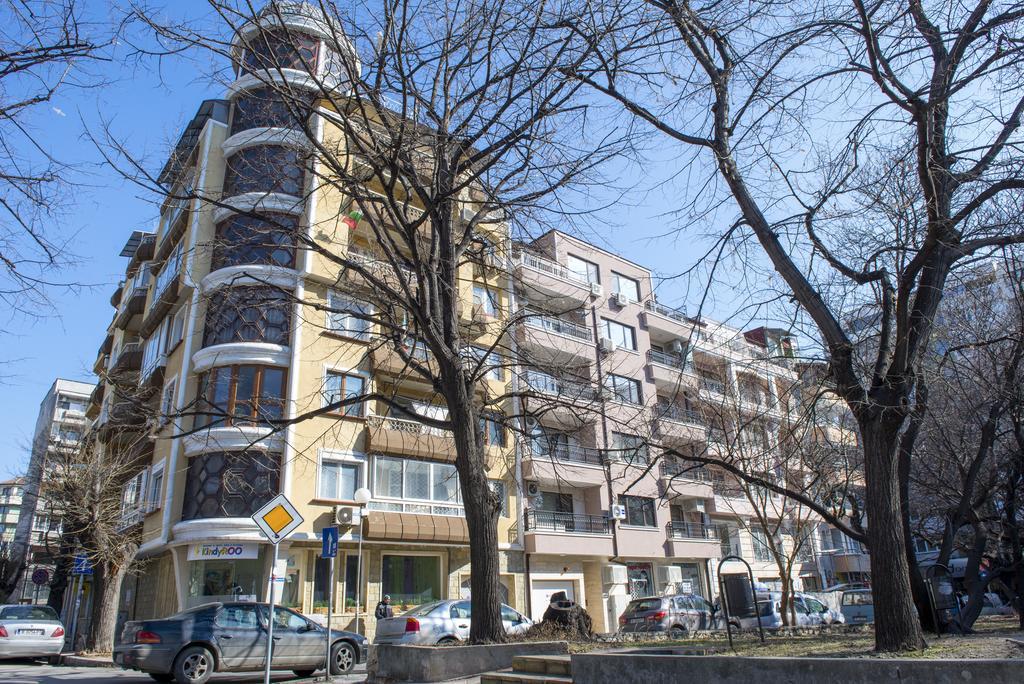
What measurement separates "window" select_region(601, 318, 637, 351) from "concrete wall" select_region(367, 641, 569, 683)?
90.6ft

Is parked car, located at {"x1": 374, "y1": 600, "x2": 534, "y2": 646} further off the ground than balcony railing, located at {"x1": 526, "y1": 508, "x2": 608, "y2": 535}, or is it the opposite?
balcony railing, located at {"x1": 526, "y1": 508, "x2": 608, "y2": 535}

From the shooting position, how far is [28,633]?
61.5ft

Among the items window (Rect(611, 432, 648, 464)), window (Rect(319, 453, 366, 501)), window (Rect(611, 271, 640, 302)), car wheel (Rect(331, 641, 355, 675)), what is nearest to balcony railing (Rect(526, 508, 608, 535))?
window (Rect(611, 432, 648, 464))

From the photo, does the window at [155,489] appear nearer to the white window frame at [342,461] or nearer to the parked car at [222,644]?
the white window frame at [342,461]

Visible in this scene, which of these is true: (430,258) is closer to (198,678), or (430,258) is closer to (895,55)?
(895,55)

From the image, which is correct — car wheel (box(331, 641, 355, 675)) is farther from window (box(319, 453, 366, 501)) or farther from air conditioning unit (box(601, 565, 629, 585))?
air conditioning unit (box(601, 565, 629, 585))

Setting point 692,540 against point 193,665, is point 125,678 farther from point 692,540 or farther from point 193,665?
point 692,540

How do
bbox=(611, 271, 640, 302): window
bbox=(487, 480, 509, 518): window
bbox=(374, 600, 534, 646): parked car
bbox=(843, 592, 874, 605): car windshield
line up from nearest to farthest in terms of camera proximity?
bbox=(374, 600, 534, 646): parked car
bbox=(843, 592, 874, 605): car windshield
bbox=(487, 480, 509, 518): window
bbox=(611, 271, 640, 302): window

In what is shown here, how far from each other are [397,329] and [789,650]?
7002 mm

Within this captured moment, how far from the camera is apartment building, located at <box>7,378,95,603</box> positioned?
29.8m

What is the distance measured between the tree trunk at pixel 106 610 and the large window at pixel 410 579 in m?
8.36

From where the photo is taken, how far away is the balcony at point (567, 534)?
1139 inches

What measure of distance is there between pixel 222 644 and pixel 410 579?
45.1ft

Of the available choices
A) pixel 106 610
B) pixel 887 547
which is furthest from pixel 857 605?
pixel 106 610
